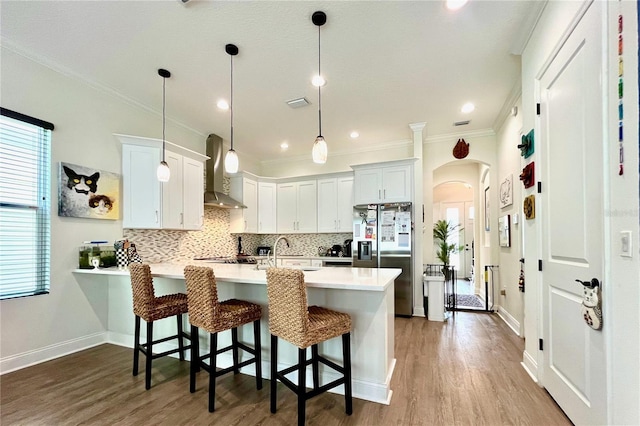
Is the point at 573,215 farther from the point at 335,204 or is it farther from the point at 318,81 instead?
the point at 335,204

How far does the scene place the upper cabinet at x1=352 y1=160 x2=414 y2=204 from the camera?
15.5 ft

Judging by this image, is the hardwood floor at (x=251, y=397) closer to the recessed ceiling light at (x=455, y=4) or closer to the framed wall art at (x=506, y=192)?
the framed wall art at (x=506, y=192)

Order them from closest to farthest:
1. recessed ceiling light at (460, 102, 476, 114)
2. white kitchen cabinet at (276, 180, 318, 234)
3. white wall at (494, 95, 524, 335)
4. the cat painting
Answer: the cat painting
white wall at (494, 95, 524, 335)
recessed ceiling light at (460, 102, 476, 114)
white kitchen cabinet at (276, 180, 318, 234)

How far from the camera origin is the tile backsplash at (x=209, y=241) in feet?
13.0

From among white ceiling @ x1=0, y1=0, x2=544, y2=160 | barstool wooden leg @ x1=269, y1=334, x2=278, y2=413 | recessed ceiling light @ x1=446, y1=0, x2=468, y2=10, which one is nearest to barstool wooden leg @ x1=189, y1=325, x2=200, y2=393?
barstool wooden leg @ x1=269, y1=334, x2=278, y2=413

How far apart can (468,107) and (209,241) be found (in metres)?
4.67

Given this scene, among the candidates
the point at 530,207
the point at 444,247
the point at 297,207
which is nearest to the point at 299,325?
the point at 530,207

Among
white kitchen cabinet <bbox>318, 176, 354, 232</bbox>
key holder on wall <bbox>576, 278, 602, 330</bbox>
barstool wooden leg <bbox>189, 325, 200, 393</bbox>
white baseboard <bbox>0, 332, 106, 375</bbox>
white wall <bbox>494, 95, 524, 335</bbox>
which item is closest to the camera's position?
key holder on wall <bbox>576, 278, 602, 330</bbox>

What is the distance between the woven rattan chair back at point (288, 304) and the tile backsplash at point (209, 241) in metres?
2.82

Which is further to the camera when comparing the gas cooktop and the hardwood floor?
the gas cooktop

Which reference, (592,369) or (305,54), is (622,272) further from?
(305,54)

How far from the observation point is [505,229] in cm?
421

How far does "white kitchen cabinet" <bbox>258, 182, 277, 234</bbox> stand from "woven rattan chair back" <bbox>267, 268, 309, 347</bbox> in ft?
13.5

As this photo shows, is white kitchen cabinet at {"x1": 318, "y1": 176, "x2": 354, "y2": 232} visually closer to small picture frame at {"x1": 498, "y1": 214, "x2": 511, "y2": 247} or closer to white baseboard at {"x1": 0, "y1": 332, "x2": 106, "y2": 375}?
small picture frame at {"x1": 498, "y1": 214, "x2": 511, "y2": 247}
